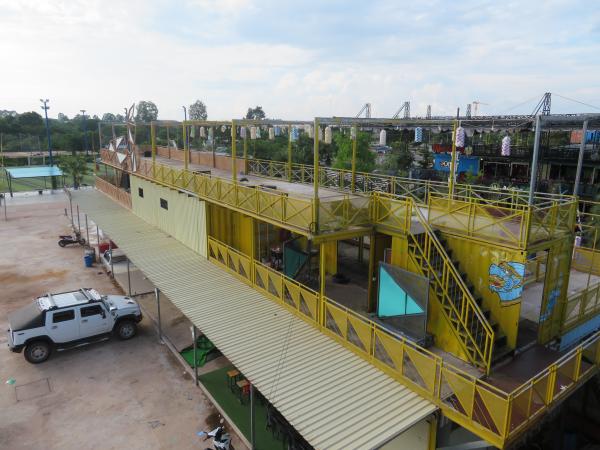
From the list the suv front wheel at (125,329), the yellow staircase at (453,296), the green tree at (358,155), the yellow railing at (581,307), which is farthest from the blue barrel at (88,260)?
the yellow railing at (581,307)

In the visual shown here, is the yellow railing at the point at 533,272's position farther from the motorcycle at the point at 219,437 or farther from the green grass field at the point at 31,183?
the green grass field at the point at 31,183

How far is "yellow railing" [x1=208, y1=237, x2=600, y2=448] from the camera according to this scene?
24.8ft

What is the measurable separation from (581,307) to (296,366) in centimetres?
855

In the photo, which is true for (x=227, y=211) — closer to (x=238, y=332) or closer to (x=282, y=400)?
(x=238, y=332)

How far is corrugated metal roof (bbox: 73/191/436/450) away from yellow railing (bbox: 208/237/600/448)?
0.83 feet

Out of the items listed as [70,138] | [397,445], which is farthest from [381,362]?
[70,138]

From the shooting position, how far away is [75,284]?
23.6 m

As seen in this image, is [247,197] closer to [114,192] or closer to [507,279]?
[507,279]

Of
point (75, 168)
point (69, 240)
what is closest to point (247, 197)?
point (69, 240)

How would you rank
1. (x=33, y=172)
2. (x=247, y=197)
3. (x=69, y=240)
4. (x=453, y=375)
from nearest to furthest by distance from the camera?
1. (x=453, y=375)
2. (x=247, y=197)
3. (x=69, y=240)
4. (x=33, y=172)

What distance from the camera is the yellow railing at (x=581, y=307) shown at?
12029 mm

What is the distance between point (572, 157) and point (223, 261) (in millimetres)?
28740

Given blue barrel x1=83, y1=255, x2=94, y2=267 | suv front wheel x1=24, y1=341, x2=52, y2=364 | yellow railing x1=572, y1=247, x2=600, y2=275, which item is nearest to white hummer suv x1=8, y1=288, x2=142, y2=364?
suv front wheel x1=24, y1=341, x2=52, y2=364

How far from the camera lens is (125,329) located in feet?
57.7
